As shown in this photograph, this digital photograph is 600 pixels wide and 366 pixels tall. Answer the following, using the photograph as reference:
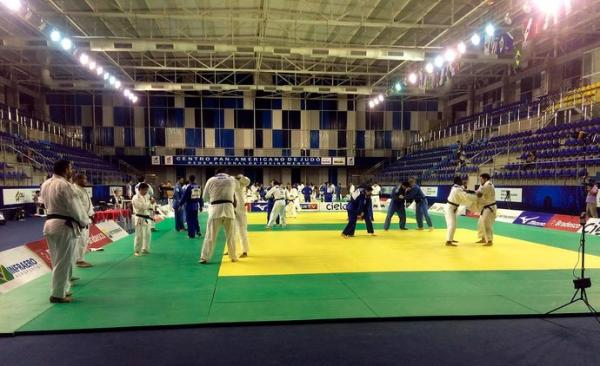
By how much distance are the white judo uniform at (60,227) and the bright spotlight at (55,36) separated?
557 inches

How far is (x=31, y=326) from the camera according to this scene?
445cm

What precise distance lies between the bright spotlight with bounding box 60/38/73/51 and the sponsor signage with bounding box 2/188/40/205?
21.3 ft

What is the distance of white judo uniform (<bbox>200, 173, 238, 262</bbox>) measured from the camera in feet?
25.8

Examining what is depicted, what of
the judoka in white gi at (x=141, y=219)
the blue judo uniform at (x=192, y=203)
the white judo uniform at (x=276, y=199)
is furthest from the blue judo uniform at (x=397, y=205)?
the judoka in white gi at (x=141, y=219)

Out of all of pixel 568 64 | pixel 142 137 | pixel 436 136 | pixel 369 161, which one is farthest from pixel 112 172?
pixel 568 64

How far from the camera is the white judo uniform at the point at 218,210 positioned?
786 cm

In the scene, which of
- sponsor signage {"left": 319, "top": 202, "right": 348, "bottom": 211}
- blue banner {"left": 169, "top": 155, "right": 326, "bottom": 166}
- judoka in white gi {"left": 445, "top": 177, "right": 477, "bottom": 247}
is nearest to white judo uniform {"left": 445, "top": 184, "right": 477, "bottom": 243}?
judoka in white gi {"left": 445, "top": 177, "right": 477, "bottom": 247}

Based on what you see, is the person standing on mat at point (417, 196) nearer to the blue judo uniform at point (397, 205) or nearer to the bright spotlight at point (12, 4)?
the blue judo uniform at point (397, 205)

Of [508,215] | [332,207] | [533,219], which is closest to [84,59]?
[332,207]

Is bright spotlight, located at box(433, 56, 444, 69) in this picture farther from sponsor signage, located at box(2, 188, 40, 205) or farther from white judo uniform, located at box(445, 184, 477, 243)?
sponsor signage, located at box(2, 188, 40, 205)

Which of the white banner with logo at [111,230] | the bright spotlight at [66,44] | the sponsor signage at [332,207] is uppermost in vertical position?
the bright spotlight at [66,44]

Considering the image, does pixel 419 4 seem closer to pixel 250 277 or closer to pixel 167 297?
pixel 250 277

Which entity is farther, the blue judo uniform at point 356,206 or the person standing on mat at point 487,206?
the blue judo uniform at point 356,206

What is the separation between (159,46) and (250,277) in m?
14.7
